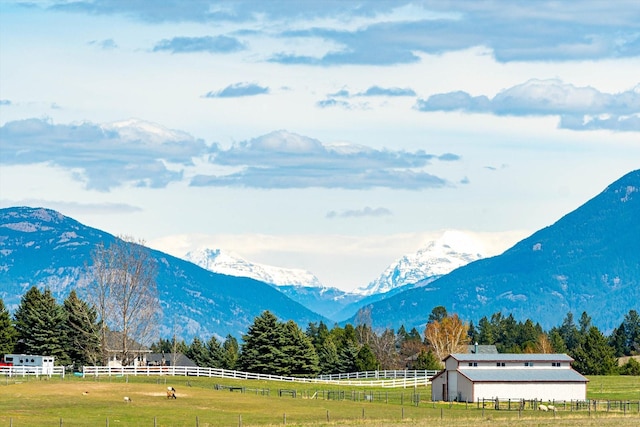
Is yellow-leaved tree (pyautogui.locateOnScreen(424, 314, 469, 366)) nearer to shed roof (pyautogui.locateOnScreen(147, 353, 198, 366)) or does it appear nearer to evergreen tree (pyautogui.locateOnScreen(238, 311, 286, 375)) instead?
shed roof (pyautogui.locateOnScreen(147, 353, 198, 366))

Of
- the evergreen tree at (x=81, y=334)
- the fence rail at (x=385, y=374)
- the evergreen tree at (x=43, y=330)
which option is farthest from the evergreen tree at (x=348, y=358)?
the evergreen tree at (x=43, y=330)

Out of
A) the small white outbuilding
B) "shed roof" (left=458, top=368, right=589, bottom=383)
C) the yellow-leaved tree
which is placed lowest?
"shed roof" (left=458, top=368, right=589, bottom=383)

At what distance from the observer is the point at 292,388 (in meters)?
127

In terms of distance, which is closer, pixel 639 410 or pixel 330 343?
pixel 639 410

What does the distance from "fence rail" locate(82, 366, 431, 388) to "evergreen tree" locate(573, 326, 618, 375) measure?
43.8 meters

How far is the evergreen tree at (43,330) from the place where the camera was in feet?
475

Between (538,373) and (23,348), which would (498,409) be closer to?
(538,373)

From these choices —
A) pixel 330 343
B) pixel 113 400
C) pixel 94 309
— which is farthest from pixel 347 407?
pixel 330 343

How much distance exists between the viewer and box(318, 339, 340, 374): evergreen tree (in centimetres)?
16788

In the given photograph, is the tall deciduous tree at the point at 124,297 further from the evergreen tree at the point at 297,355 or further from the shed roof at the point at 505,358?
the shed roof at the point at 505,358

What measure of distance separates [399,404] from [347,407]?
31.4ft

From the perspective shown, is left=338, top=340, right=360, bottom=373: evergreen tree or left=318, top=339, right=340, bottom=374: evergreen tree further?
left=318, top=339, right=340, bottom=374: evergreen tree

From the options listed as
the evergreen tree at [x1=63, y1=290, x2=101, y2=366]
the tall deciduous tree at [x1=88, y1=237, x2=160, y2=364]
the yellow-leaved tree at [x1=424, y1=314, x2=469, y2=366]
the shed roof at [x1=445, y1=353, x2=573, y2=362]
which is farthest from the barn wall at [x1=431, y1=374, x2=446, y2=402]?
the yellow-leaved tree at [x1=424, y1=314, x2=469, y2=366]

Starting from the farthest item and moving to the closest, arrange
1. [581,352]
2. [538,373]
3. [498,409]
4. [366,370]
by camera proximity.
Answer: [581,352]
[366,370]
[538,373]
[498,409]
